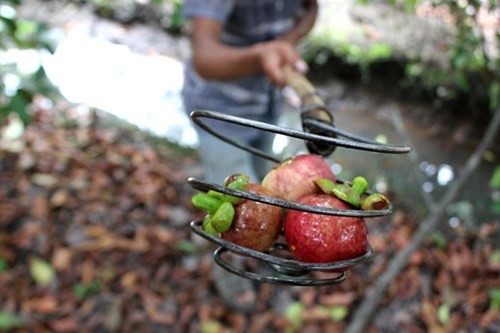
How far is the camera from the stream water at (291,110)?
3.76m

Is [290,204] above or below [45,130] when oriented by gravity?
above

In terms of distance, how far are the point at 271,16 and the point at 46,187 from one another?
5.97ft

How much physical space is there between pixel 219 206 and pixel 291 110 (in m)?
4.37

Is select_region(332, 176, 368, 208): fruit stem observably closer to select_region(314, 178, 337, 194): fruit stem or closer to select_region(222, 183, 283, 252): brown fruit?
select_region(314, 178, 337, 194): fruit stem

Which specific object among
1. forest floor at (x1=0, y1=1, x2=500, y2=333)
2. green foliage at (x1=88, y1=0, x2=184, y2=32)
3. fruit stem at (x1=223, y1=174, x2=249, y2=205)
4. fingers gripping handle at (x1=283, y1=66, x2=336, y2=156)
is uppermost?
green foliage at (x1=88, y1=0, x2=184, y2=32)

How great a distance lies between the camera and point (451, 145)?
169 inches

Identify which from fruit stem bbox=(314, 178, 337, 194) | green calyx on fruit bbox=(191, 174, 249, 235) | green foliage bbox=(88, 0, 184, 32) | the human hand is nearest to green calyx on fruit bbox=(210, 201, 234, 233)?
green calyx on fruit bbox=(191, 174, 249, 235)

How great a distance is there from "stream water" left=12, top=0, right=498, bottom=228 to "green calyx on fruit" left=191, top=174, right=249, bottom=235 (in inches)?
97.1

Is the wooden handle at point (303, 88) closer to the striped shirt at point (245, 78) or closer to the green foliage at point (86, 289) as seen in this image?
the striped shirt at point (245, 78)

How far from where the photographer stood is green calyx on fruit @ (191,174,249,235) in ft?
2.48

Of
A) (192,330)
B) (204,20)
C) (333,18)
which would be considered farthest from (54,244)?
(333,18)

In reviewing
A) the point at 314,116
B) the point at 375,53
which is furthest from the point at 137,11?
the point at 314,116

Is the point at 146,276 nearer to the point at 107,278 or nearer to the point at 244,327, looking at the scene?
the point at 107,278

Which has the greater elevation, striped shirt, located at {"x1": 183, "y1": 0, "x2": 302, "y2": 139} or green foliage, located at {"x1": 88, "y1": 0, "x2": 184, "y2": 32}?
green foliage, located at {"x1": 88, "y1": 0, "x2": 184, "y2": 32}
